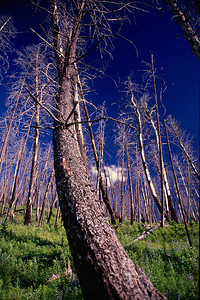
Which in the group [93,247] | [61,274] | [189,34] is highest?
[189,34]

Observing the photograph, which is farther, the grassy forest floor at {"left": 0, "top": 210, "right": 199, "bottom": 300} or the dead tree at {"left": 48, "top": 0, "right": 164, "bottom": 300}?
the grassy forest floor at {"left": 0, "top": 210, "right": 199, "bottom": 300}

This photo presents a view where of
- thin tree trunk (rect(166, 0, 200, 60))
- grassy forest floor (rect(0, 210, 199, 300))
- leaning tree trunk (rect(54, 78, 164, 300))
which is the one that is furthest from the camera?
thin tree trunk (rect(166, 0, 200, 60))

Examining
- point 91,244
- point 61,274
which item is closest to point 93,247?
point 91,244

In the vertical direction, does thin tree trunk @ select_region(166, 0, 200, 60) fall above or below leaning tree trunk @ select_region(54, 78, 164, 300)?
above

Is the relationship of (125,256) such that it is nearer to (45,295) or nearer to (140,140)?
(45,295)

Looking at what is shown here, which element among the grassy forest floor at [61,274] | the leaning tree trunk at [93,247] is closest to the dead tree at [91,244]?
the leaning tree trunk at [93,247]

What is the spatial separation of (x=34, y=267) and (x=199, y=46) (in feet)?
21.7

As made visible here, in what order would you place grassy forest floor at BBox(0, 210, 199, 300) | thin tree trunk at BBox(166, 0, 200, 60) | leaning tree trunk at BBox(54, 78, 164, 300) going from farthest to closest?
1. thin tree trunk at BBox(166, 0, 200, 60)
2. grassy forest floor at BBox(0, 210, 199, 300)
3. leaning tree trunk at BBox(54, 78, 164, 300)

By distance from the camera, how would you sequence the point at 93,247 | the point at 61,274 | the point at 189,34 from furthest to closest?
1. the point at 189,34
2. the point at 61,274
3. the point at 93,247

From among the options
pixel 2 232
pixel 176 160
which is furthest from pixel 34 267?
pixel 176 160

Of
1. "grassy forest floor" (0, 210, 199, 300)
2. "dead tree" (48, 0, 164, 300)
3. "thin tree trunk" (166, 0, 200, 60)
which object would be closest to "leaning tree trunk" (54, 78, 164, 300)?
"dead tree" (48, 0, 164, 300)

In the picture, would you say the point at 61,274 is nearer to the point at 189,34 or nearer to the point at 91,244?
the point at 91,244

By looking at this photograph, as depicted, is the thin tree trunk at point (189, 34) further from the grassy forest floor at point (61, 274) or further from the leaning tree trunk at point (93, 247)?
the grassy forest floor at point (61, 274)

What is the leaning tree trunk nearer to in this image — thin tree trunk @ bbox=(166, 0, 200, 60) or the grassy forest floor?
the grassy forest floor
